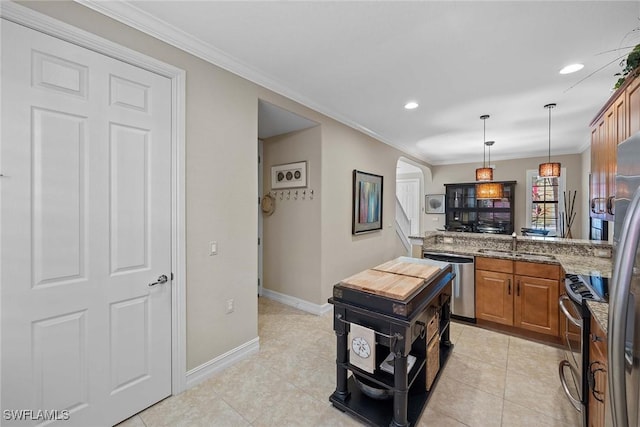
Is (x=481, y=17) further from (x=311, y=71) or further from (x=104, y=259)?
(x=104, y=259)

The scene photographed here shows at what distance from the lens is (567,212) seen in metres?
6.21

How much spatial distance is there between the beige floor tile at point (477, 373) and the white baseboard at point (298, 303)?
63.5 inches

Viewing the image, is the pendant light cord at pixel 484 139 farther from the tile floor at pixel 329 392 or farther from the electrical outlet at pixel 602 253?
the tile floor at pixel 329 392

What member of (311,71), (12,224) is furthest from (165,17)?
(12,224)

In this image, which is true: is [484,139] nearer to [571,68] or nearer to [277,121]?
[571,68]

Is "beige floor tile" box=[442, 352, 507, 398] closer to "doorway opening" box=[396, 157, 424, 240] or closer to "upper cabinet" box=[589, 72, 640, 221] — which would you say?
"upper cabinet" box=[589, 72, 640, 221]

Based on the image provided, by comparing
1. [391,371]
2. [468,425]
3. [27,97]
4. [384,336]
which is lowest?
[468,425]

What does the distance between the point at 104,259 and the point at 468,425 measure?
2622mm

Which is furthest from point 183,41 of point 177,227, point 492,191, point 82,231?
point 492,191

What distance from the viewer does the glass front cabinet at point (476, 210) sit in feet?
22.2

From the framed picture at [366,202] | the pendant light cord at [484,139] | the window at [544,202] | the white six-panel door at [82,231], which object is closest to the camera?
the white six-panel door at [82,231]

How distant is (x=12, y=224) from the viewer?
1410mm

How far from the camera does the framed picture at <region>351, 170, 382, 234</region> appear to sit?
4137 millimetres

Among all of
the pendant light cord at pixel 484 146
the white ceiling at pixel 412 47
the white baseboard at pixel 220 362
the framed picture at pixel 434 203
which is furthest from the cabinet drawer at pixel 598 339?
the framed picture at pixel 434 203
